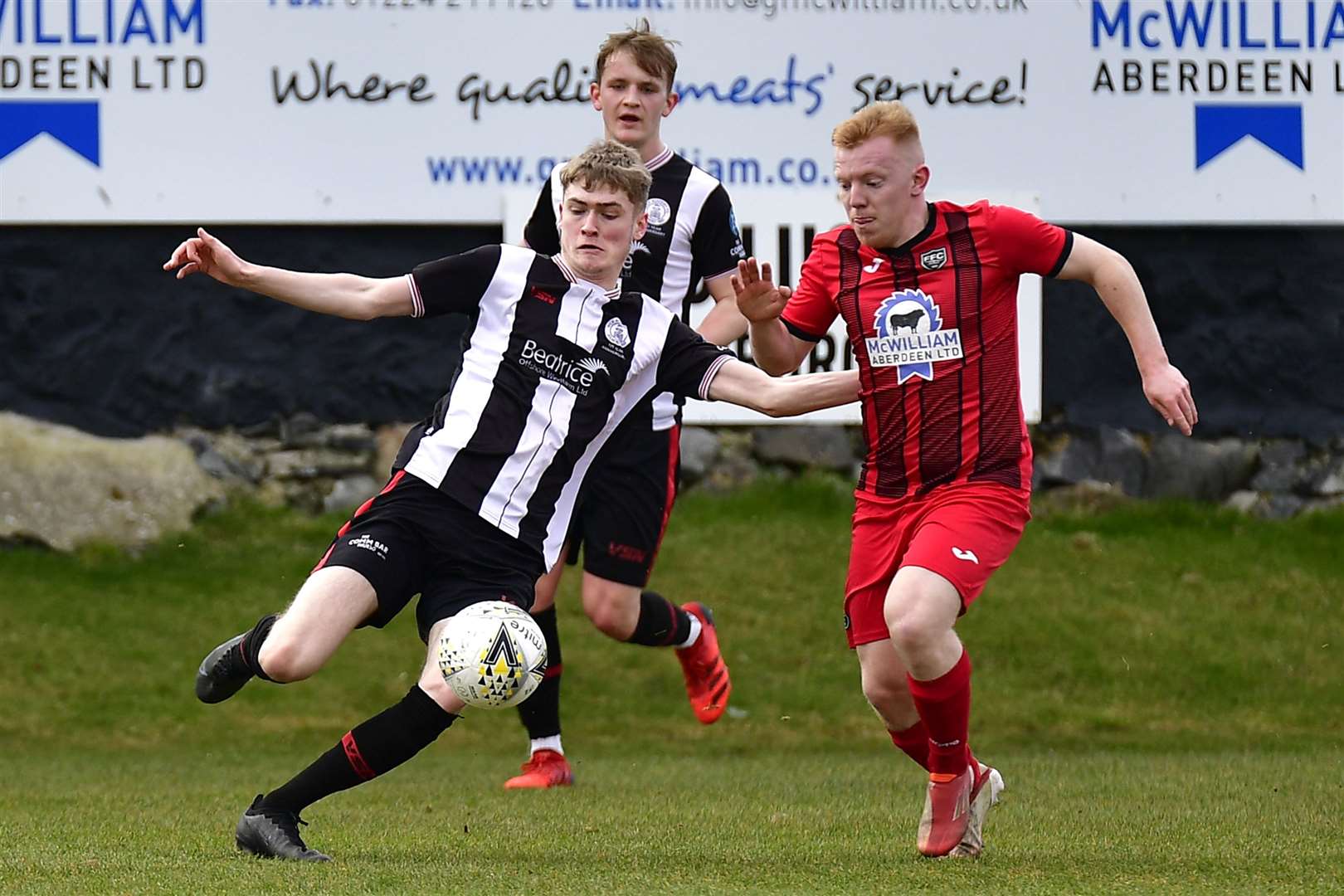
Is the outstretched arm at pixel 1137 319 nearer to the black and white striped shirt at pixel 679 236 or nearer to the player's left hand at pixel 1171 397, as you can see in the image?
the player's left hand at pixel 1171 397

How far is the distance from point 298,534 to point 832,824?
16.1 feet

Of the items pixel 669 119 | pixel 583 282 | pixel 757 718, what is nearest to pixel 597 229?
pixel 583 282

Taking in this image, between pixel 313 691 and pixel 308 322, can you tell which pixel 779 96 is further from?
pixel 313 691

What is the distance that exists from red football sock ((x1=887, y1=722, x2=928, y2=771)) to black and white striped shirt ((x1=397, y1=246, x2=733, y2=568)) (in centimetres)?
106

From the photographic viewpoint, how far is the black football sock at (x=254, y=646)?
4691mm

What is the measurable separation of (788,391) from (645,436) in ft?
6.20

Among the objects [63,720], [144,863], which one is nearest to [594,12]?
[63,720]

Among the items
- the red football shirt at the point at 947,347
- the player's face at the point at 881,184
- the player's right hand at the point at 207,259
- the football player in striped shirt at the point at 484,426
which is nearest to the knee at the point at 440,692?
the football player in striped shirt at the point at 484,426

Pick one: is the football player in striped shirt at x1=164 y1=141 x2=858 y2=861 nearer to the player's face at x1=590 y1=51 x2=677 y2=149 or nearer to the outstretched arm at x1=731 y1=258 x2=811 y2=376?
the outstretched arm at x1=731 y1=258 x2=811 y2=376

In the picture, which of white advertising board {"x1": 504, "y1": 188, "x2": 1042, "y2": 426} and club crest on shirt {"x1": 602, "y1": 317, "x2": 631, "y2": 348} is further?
white advertising board {"x1": 504, "y1": 188, "x2": 1042, "y2": 426}

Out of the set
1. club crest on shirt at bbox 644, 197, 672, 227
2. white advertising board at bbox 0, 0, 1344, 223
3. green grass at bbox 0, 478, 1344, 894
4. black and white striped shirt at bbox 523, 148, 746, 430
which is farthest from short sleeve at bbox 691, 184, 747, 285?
white advertising board at bbox 0, 0, 1344, 223

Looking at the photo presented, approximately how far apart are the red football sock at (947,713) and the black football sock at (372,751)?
116 centimetres

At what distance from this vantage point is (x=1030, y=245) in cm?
503

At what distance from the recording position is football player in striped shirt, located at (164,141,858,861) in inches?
181
